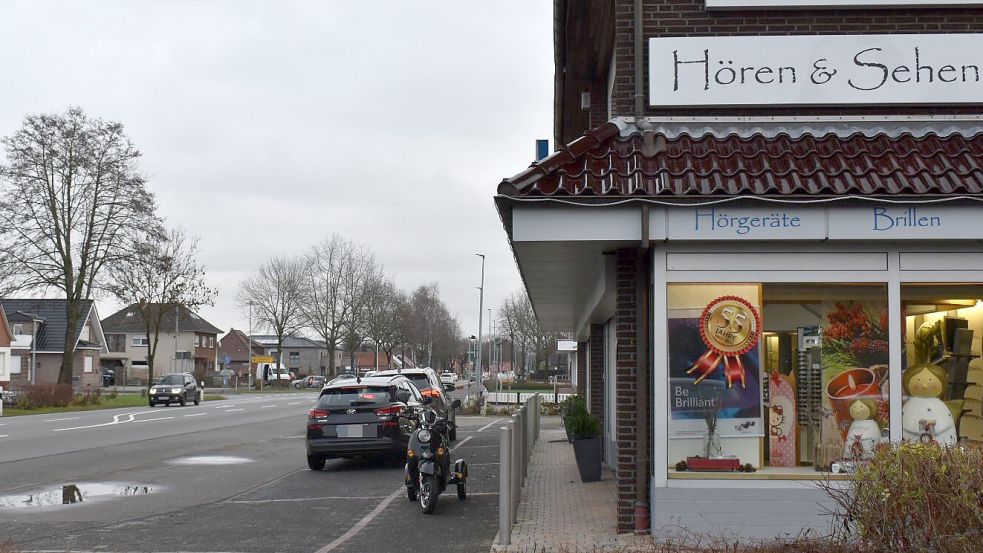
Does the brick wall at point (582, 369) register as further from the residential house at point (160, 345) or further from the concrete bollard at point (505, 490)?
the residential house at point (160, 345)

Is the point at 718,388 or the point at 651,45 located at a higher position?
the point at 651,45

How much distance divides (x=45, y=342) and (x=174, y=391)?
33.0 meters

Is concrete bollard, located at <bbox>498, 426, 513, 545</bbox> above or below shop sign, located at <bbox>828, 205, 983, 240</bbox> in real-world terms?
below

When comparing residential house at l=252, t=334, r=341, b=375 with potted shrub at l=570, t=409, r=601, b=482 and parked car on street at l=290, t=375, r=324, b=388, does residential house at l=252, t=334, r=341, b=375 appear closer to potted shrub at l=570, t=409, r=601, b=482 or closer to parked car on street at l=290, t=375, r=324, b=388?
parked car on street at l=290, t=375, r=324, b=388

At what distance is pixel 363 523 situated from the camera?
35.7 feet

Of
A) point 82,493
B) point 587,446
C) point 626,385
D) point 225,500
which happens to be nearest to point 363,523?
point 225,500

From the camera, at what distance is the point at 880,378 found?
30.0ft

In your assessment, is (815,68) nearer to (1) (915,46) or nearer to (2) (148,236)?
(1) (915,46)

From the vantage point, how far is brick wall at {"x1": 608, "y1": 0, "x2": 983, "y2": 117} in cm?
1026

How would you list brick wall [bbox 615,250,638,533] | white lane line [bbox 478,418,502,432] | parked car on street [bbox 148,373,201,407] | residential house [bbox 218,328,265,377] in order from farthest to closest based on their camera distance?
residential house [bbox 218,328,265,377], parked car on street [bbox 148,373,201,407], white lane line [bbox 478,418,502,432], brick wall [bbox 615,250,638,533]

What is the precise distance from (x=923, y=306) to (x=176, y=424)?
85.7ft

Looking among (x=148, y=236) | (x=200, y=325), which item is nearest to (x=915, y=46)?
(x=148, y=236)

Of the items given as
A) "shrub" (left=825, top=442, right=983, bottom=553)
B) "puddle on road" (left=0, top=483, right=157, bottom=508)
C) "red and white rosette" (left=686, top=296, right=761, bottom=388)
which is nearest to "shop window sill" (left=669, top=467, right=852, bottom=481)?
"red and white rosette" (left=686, top=296, right=761, bottom=388)

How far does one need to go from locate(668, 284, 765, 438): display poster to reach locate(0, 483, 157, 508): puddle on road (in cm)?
798
